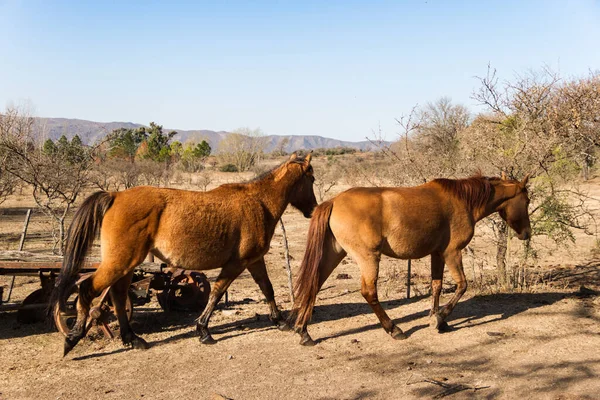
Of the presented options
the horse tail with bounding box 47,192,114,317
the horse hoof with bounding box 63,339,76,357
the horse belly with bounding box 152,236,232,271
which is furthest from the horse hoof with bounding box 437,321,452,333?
the horse hoof with bounding box 63,339,76,357

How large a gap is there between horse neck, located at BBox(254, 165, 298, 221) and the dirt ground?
1.61m

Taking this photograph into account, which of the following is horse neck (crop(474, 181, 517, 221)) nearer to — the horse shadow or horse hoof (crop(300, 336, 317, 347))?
the horse shadow

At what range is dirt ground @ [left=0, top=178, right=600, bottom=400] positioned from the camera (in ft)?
15.6

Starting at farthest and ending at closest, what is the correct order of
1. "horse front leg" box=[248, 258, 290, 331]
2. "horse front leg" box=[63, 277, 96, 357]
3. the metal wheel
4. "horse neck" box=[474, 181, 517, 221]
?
the metal wheel
"horse neck" box=[474, 181, 517, 221]
"horse front leg" box=[248, 258, 290, 331]
"horse front leg" box=[63, 277, 96, 357]

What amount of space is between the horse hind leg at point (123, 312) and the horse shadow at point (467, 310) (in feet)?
7.22

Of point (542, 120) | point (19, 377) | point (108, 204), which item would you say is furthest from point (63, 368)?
point (542, 120)

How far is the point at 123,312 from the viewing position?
6066 millimetres

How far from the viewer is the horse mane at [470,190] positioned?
6703 millimetres

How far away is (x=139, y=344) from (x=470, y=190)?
4.56m

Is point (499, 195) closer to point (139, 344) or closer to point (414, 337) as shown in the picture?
point (414, 337)

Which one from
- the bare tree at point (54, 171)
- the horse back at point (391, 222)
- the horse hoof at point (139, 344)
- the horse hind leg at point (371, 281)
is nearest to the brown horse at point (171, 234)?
the horse hoof at point (139, 344)

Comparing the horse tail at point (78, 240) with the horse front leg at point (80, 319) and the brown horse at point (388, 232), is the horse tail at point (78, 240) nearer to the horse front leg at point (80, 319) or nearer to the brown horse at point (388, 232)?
the horse front leg at point (80, 319)

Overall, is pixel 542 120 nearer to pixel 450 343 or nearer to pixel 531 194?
pixel 531 194

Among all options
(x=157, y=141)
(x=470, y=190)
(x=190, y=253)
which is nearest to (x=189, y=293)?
(x=190, y=253)
